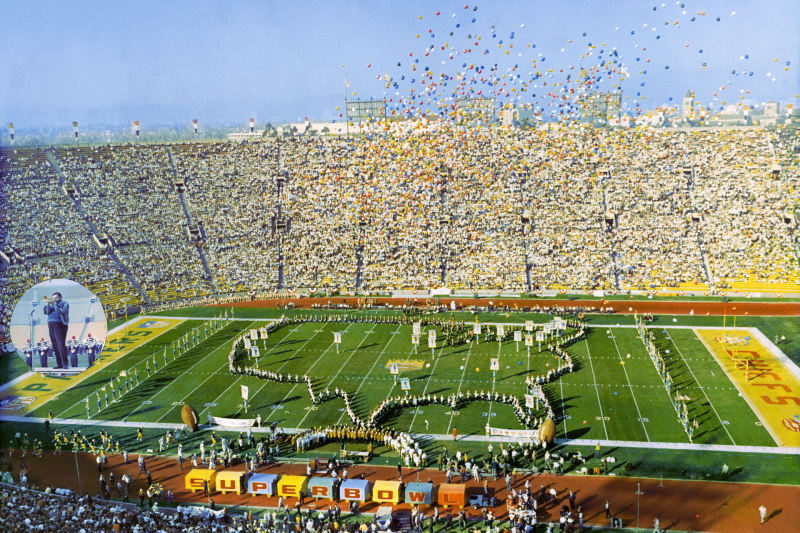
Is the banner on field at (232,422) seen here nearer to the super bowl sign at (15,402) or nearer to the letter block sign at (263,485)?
the letter block sign at (263,485)

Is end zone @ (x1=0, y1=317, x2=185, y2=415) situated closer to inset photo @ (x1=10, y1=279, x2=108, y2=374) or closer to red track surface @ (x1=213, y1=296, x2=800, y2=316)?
inset photo @ (x1=10, y1=279, x2=108, y2=374)

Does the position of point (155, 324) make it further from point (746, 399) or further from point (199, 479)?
point (746, 399)

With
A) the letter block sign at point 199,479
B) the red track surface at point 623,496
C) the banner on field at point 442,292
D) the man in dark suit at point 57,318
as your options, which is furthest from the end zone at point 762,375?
the man in dark suit at point 57,318

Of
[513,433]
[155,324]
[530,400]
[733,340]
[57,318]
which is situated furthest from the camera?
[155,324]

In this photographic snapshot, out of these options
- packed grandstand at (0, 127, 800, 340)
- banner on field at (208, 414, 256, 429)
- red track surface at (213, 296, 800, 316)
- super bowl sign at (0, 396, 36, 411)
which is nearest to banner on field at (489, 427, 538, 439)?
banner on field at (208, 414, 256, 429)

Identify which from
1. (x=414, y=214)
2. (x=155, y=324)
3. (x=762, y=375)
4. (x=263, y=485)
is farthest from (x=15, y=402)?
(x=762, y=375)

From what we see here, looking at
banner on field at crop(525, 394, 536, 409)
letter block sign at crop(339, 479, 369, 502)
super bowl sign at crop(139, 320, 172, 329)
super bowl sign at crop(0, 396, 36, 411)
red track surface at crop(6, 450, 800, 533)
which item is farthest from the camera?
super bowl sign at crop(139, 320, 172, 329)
